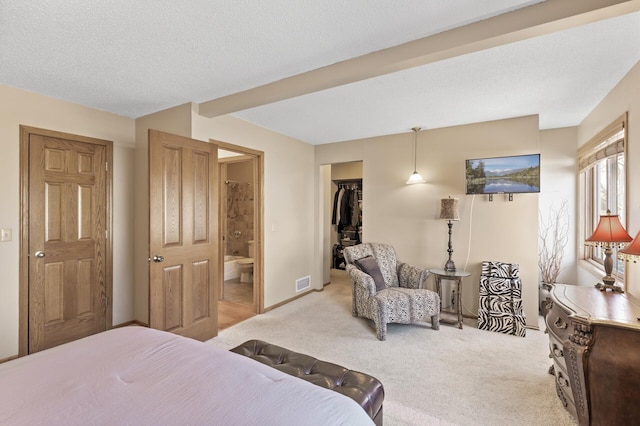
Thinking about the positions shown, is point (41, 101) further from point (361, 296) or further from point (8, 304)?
point (361, 296)

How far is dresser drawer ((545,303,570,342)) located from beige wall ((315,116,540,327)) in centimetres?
157

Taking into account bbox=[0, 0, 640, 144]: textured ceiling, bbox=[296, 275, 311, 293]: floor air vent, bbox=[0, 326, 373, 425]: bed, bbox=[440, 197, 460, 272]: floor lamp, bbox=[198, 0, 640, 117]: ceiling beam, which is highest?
bbox=[0, 0, 640, 144]: textured ceiling

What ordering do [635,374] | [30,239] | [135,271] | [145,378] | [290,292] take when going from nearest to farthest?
1. [145,378]
2. [635,374]
3. [30,239]
4. [135,271]
5. [290,292]

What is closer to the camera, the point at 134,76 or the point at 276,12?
the point at 276,12

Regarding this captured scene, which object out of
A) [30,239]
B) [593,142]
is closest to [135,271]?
[30,239]

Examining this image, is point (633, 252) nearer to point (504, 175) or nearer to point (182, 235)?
point (504, 175)

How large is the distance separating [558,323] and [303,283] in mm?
3399

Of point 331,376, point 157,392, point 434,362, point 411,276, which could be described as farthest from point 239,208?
point 157,392

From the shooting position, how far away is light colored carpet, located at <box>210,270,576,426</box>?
199 cm

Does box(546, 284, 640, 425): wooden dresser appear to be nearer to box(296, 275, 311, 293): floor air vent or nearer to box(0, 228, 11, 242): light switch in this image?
box(296, 275, 311, 293): floor air vent

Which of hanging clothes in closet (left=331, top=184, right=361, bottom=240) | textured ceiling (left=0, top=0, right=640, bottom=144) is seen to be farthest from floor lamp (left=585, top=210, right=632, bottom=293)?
hanging clothes in closet (left=331, top=184, right=361, bottom=240)

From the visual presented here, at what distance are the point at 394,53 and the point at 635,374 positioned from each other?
7.36 ft

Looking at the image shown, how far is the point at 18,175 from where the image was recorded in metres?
2.66

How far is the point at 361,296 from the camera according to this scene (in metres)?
3.63
